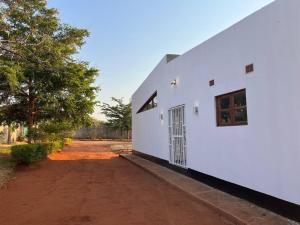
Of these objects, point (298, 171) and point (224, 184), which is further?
point (224, 184)

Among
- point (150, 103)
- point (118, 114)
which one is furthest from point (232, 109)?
point (118, 114)

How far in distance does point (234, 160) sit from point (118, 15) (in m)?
8.10

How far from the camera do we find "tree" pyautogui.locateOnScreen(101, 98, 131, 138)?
3491cm

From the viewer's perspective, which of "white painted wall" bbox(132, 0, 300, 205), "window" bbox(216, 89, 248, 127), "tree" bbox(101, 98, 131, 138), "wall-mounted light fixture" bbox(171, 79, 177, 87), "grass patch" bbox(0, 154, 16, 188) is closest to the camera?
"white painted wall" bbox(132, 0, 300, 205)

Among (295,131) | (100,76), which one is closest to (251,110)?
(295,131)

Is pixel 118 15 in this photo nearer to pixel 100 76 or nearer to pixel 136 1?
pixel 136 1

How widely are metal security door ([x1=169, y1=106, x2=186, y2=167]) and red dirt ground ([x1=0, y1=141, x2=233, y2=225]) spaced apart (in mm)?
1128

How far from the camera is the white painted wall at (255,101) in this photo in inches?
185

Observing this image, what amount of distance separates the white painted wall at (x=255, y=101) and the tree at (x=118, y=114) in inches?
1029

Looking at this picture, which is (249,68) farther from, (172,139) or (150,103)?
(150,103)

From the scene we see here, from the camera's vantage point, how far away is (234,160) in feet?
20.9

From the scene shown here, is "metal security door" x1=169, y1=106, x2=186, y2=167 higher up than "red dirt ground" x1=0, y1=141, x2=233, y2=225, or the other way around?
"metal security door" x1=169, y1=106, x2=186, y2=167

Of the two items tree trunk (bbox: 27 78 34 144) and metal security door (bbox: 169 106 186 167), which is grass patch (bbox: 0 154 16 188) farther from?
metal security door (bbox: 169 106 186 167)

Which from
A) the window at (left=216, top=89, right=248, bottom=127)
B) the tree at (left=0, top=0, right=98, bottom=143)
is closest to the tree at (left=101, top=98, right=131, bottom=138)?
the tree at (left=0, top=0, right=98, bottom=143)
